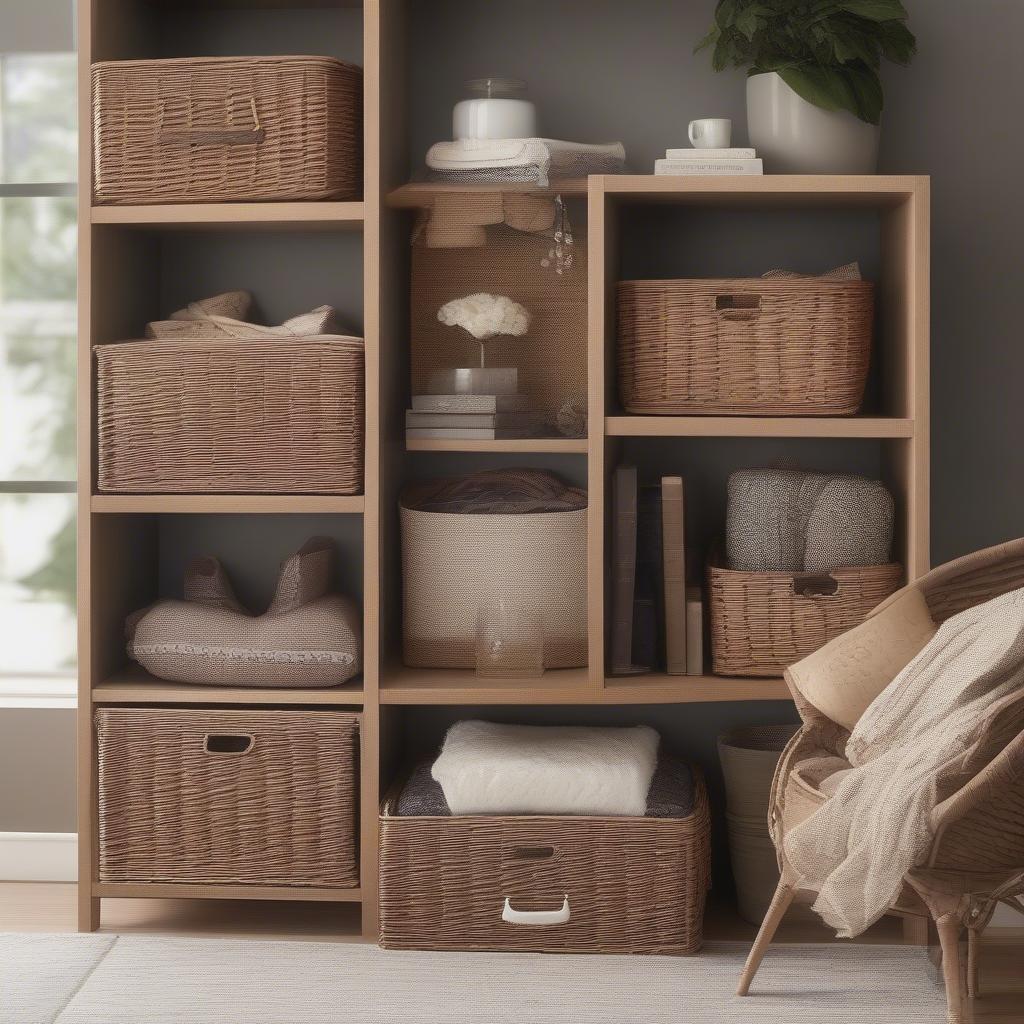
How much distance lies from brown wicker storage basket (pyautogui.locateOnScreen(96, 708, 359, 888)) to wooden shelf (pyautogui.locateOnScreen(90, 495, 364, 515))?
14.7 inches

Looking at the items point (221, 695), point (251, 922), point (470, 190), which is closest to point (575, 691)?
point (221, 695)

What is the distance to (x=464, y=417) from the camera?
259 cm

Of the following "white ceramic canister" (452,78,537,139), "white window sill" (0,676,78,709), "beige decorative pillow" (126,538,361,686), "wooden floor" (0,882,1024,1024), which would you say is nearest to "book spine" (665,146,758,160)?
"white ceramic canister" (452,78,537,139)

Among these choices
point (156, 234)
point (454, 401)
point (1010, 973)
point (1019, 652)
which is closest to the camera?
point (1019, 652)

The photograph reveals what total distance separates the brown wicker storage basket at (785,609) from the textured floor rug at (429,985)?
535 millimetres

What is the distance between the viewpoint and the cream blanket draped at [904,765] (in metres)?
1.91

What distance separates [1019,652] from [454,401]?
1132 mm

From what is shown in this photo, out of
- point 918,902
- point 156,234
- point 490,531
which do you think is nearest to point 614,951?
point 918,902

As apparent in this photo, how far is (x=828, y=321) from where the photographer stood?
2.48 metres

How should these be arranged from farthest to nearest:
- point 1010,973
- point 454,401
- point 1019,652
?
point 454,401 → point 1010,973 → point 1019,652

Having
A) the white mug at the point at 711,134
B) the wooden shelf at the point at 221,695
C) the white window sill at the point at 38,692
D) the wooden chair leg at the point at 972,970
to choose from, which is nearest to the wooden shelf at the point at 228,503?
the wooden shelf at the point at 221,695

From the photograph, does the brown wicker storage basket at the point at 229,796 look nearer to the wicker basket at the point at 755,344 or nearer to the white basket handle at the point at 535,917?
the white basket handle at the point at 535,917

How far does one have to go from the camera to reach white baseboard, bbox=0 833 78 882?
9.37 feet

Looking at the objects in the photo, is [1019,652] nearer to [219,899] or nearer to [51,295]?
[219,899]
